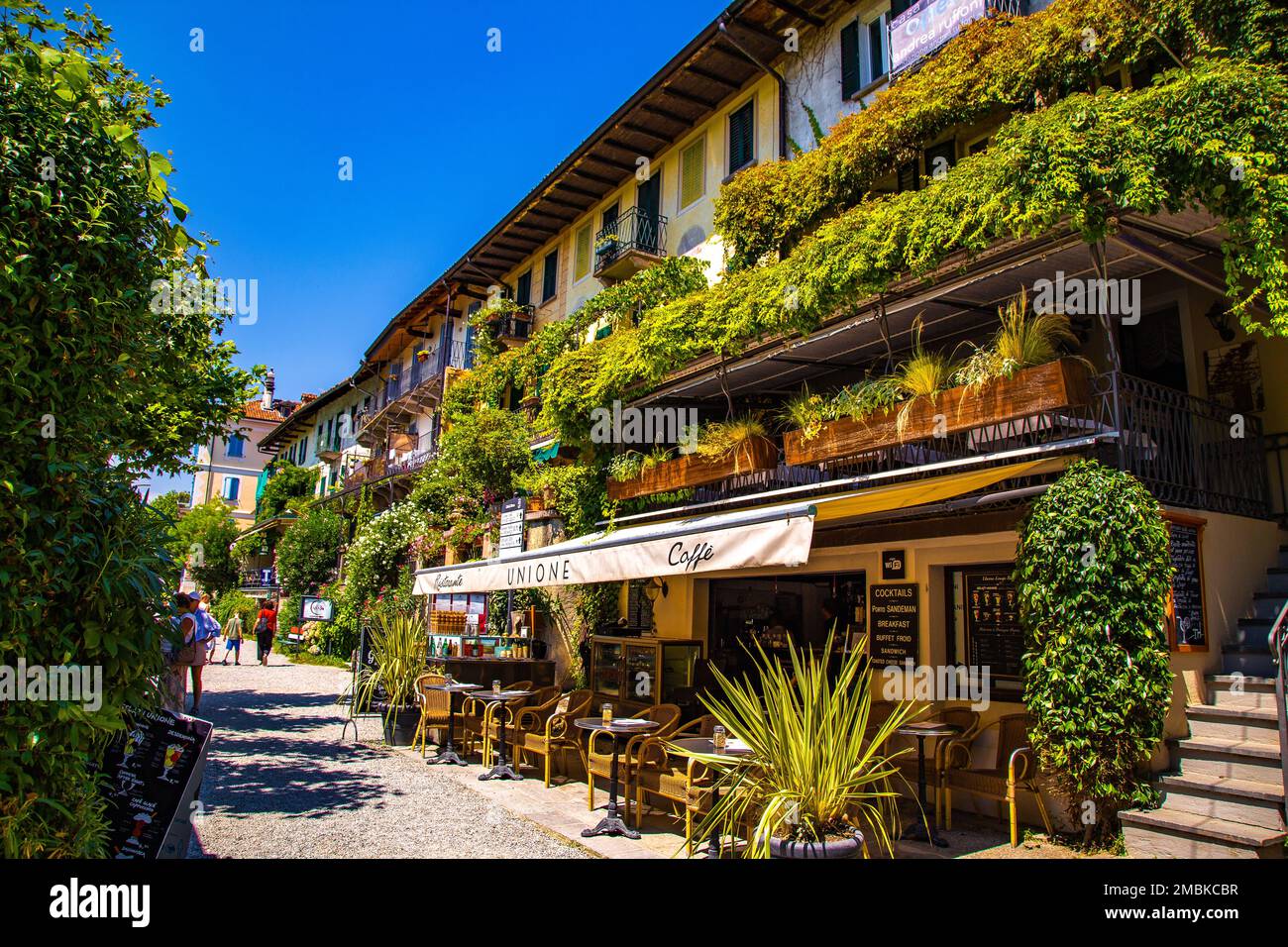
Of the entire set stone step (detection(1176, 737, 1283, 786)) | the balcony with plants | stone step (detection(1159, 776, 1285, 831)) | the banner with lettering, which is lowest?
stone step (detection(1159, 776, 1285, 831))

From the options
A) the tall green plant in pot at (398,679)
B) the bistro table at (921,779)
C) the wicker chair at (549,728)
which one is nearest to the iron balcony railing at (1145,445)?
the bistro table at (921,779)

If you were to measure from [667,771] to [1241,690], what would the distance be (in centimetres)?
489

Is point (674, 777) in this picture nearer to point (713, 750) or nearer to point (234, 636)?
point (713, 750)

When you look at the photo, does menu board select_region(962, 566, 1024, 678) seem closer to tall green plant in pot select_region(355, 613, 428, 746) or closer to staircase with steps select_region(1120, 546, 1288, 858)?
staircase with steps select_region(1120, 546, 1288, 858)

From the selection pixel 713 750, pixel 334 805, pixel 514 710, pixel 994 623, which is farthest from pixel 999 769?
pixel 334 805

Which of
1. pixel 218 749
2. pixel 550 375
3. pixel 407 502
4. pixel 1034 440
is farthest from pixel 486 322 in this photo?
pixel 1034 440

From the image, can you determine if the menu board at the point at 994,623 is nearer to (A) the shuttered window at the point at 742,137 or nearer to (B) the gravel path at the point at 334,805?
(B) the gravel path at the point at 334,805

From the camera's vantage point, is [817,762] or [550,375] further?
[550,375]

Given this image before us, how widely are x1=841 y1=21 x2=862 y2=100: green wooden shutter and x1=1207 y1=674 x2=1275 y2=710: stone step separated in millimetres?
9052

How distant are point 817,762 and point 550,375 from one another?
990 centimetres

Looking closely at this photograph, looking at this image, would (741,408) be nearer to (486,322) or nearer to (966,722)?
(966,722)

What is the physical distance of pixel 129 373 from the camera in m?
3.80

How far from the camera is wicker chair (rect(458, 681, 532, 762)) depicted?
10.3 metres

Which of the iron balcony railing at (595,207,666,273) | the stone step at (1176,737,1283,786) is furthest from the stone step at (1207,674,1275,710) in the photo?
the iron balcony railing at (595,207,666,273)
